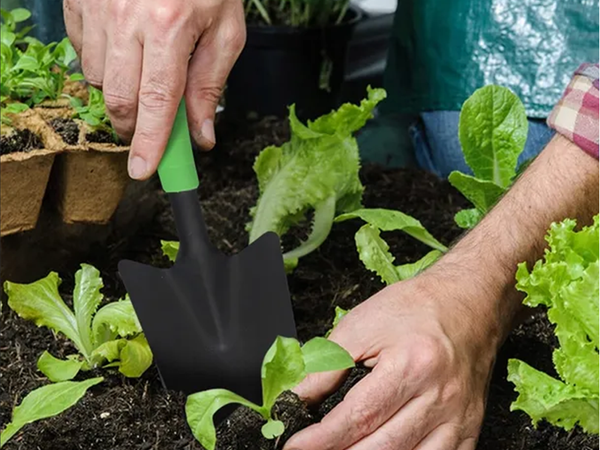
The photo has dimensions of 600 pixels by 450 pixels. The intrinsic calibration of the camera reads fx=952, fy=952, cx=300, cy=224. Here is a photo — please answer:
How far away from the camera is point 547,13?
185 centimetres

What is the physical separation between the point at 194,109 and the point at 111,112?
0.10 m

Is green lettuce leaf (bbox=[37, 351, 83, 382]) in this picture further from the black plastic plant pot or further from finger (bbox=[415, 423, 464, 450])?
the black plastic plant pot

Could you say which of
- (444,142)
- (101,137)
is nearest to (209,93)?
(101,137)

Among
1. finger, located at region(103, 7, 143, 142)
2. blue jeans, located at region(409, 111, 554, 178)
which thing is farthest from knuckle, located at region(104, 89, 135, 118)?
blue jeans, located at region(409, 111, 554, 178)

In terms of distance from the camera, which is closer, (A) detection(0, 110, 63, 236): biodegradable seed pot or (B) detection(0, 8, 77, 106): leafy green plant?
(A) detection(0, 110, 63, 236): biodegradable seed pot

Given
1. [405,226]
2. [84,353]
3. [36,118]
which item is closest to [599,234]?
[405,226]

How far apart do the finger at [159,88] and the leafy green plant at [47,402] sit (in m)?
0.28

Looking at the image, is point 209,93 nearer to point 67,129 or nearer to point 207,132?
point 207,132

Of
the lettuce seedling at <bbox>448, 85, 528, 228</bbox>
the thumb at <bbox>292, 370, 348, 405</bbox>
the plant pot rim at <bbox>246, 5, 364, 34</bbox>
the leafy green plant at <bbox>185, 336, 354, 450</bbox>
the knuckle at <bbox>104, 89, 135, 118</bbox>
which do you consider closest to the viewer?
the leafy green plant at <bbox>185, 336, 354, 450</bbox>

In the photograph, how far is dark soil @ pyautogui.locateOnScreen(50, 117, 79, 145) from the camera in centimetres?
135

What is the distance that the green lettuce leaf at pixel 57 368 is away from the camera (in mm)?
1096

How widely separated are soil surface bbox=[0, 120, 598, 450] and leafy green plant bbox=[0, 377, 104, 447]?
0.10m

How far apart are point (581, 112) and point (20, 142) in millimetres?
756

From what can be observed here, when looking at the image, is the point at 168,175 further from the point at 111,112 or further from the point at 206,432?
the point at 206,432
